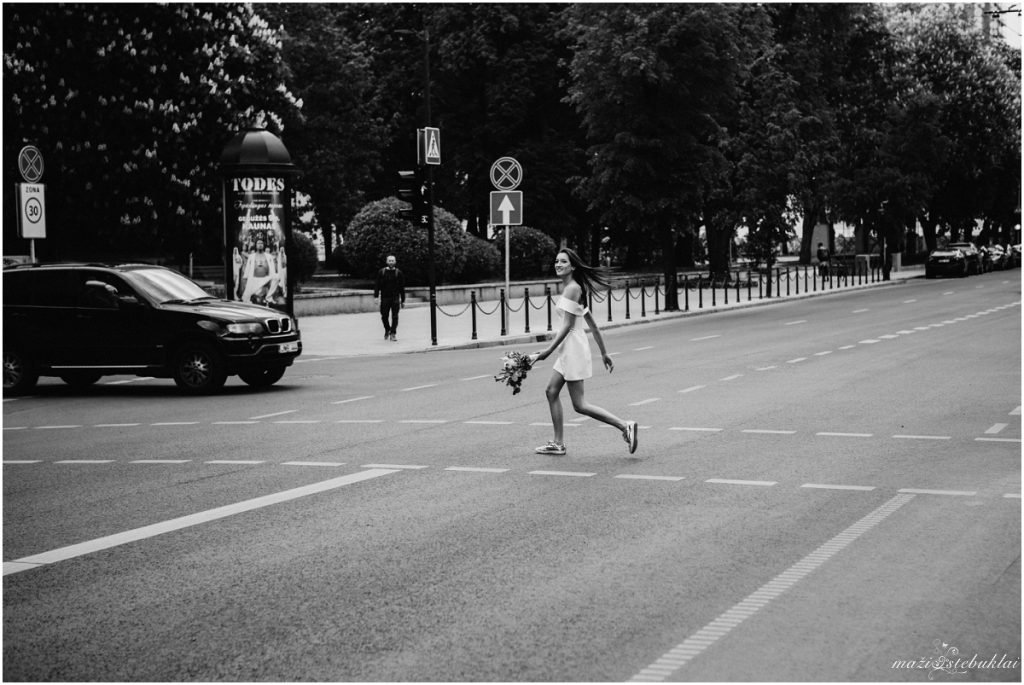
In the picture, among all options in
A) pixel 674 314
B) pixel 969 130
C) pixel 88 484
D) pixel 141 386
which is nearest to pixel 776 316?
pixel 674 314

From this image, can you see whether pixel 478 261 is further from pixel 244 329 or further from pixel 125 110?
pixel 244 329

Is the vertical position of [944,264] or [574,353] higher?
[944,264]

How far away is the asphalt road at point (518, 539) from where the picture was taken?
590 centimetres

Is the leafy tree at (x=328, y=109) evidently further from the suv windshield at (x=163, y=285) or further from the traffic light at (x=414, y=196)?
the suv windshield at (x=163, y=285)

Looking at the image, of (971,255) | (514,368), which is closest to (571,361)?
(514,368)

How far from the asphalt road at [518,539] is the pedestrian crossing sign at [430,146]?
1208 cm

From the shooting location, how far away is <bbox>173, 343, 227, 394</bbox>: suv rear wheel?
60.6 feet

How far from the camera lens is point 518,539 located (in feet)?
27.2

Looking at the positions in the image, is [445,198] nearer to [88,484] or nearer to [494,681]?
[88,484]

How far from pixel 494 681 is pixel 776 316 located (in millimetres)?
30751

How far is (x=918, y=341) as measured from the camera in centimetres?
2481

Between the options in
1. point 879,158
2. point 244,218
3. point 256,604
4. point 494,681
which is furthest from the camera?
point 879,158

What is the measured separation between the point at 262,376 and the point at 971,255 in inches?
2104

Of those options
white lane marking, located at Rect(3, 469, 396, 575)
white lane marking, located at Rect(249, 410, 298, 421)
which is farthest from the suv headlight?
white lane marking, located at Rect(3, 469, 396, 575)
